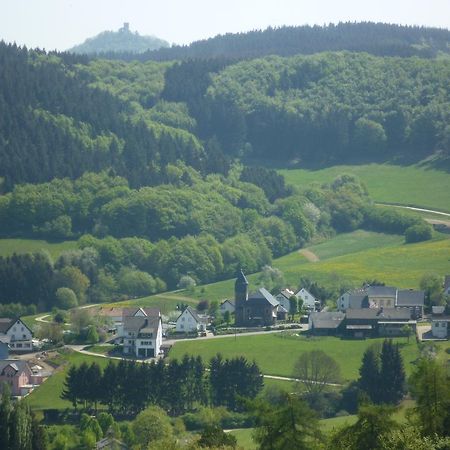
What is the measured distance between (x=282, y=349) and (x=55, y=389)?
49.1 feet

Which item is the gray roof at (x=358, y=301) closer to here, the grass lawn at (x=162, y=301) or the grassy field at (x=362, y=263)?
the grassy field at (x=362, y=263)

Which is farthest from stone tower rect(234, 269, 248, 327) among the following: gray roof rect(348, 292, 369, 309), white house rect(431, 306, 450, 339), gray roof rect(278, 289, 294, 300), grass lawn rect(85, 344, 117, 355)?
white house rect(431, 306, 450, 339)

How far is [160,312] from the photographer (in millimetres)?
107125

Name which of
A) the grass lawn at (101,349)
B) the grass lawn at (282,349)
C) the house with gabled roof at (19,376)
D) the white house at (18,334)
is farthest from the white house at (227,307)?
the house with gabled roof at (19,376)

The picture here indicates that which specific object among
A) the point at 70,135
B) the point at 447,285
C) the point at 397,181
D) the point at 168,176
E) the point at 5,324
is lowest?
the point at 5,324

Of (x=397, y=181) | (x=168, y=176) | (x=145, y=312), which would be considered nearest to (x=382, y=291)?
(x=145, y=312)

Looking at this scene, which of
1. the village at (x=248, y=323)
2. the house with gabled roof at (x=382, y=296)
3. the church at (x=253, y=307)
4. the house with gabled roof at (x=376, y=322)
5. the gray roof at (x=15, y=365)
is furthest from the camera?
the church at (x=253, y=307)

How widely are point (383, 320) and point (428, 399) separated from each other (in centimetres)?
4502

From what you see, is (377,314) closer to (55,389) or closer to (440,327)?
(440,327)

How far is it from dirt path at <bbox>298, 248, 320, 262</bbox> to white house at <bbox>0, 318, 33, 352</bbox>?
122 feet

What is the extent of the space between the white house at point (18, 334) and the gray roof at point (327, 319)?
1893 cm

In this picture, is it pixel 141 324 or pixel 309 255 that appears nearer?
pixel 141 324

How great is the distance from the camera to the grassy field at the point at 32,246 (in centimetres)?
12300

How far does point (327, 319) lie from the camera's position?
98750 millimetres
